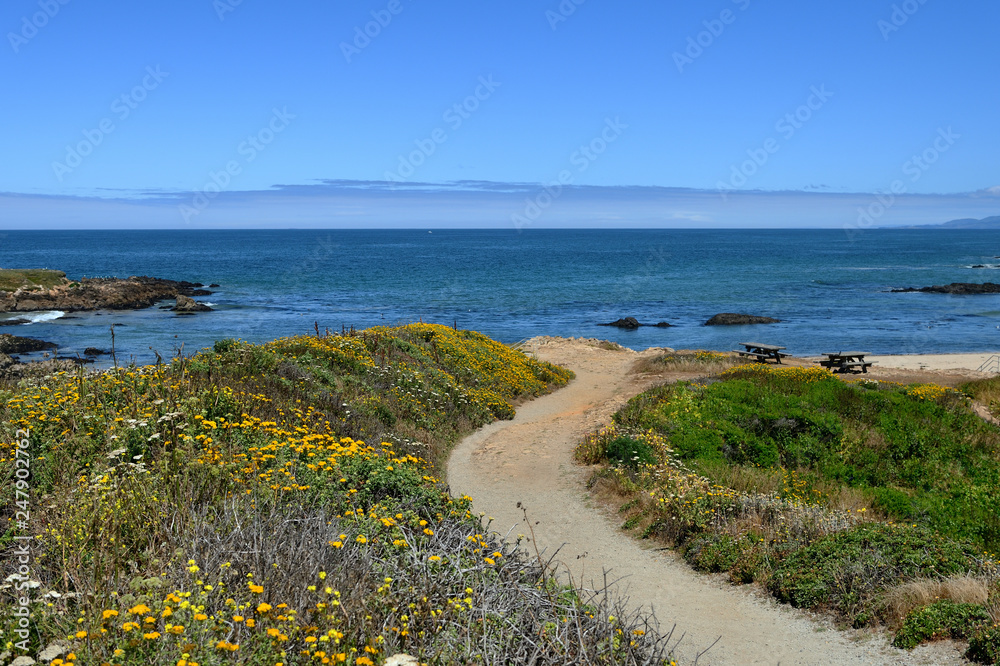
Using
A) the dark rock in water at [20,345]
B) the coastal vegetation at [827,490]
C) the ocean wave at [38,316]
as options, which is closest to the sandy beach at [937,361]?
the coastal vegetation at [827,490]

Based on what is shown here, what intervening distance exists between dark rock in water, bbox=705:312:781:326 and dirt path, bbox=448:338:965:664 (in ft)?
115

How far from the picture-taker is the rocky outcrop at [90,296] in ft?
170

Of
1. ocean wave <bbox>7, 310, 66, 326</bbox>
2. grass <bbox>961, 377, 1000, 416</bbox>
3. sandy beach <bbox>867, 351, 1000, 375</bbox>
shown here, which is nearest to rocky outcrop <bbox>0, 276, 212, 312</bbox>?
ocean wave <bbox>7, 310, 66, 326</bbox>

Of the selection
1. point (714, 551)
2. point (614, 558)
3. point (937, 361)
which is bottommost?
point (937, 361)

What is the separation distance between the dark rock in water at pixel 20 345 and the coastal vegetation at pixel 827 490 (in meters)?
32.4

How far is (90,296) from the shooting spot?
183ft

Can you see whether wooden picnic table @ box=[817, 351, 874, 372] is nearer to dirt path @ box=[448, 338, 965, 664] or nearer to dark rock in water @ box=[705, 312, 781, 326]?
dirt path @ box=[448, 338, 965, 664]

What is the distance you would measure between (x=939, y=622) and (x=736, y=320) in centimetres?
4731

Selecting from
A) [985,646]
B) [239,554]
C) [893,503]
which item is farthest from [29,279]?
[985,646]

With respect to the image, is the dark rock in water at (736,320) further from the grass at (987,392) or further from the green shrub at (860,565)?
the green shrub at (860,565)

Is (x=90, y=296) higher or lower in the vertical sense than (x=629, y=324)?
higher

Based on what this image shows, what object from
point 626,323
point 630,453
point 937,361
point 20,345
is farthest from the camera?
point 626,323

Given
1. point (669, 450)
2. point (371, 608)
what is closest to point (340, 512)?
point (371, 608)

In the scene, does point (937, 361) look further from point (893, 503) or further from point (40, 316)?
point (40, 316)
